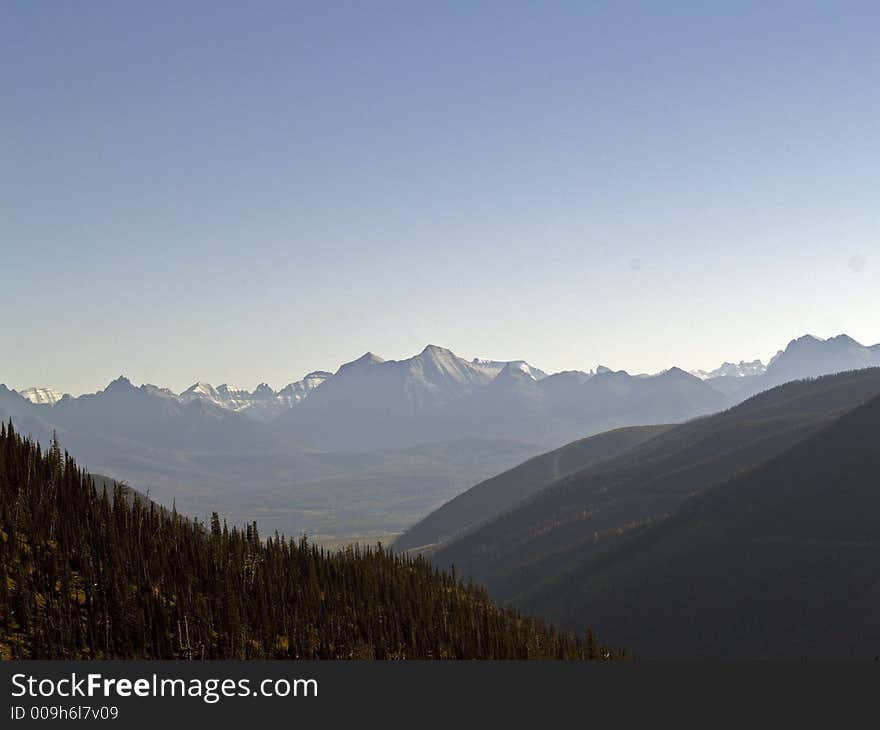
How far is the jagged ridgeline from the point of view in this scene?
3691 cm

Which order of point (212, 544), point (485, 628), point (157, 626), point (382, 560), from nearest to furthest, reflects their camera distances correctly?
point (157, 626), point (212, 544), point (485, 628), point (382, 560)

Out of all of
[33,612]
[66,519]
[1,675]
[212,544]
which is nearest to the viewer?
[1,675]

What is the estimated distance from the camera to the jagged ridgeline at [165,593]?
36.9m

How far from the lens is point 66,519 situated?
42.6m

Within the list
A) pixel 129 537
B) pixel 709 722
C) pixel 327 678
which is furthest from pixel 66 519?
pixel 709 722

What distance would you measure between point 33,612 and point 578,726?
23505mm

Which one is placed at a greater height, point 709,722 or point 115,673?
point 115,673

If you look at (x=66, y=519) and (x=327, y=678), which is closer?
(x=327, y=678)

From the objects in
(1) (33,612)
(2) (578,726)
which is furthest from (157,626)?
(2) (578,726)

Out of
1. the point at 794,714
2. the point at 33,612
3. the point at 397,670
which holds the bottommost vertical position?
the point at 794,714

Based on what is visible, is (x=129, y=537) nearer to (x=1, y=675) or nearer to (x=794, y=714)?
(x=1, y=675)

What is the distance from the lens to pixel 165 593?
42938 mm

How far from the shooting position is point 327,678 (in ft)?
92.4

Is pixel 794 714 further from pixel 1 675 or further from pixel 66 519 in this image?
pixel 66 519
